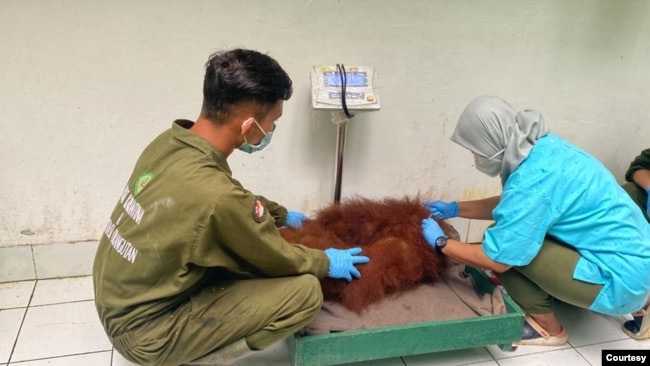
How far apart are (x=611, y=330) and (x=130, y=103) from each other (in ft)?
6.29

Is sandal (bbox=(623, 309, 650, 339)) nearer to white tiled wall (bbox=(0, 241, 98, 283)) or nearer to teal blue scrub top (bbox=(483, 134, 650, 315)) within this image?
teal blue scrub top (bbox=(483, 134, 650, 315))

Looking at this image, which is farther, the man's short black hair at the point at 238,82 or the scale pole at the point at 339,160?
the scale pole at the point at 339,160

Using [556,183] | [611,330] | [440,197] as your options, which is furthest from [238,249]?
[611,330]

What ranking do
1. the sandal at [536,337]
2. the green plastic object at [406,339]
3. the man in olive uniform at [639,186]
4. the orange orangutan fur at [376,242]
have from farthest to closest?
1. the man in olive uniform at [639,186]
2. the sandal at [536,337]
3. the orange orangutan fur at [376,242]
4. the green plastic object at [406,339]

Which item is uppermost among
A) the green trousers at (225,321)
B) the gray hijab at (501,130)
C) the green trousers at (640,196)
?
the gray hijab at (501,130)

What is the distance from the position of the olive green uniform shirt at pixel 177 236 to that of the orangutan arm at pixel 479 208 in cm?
80

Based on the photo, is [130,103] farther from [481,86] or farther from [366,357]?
[481,86]

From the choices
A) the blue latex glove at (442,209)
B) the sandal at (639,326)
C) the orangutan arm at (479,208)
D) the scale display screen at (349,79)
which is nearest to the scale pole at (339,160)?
the scale display screen at (349,79)

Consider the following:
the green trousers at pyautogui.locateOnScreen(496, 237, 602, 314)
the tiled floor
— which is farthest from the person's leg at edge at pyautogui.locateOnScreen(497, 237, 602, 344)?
the tiled floor

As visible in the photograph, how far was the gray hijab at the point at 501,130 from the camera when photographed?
1479 millimetres

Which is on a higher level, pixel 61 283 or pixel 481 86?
pixel 481 86

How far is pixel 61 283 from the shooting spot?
6.54ft

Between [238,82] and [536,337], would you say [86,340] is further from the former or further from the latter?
[536,337]

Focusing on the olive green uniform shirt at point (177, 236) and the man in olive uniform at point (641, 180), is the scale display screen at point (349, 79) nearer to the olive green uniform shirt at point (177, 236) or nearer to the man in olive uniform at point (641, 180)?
the olive green uniform shirt at point (177, 236)
